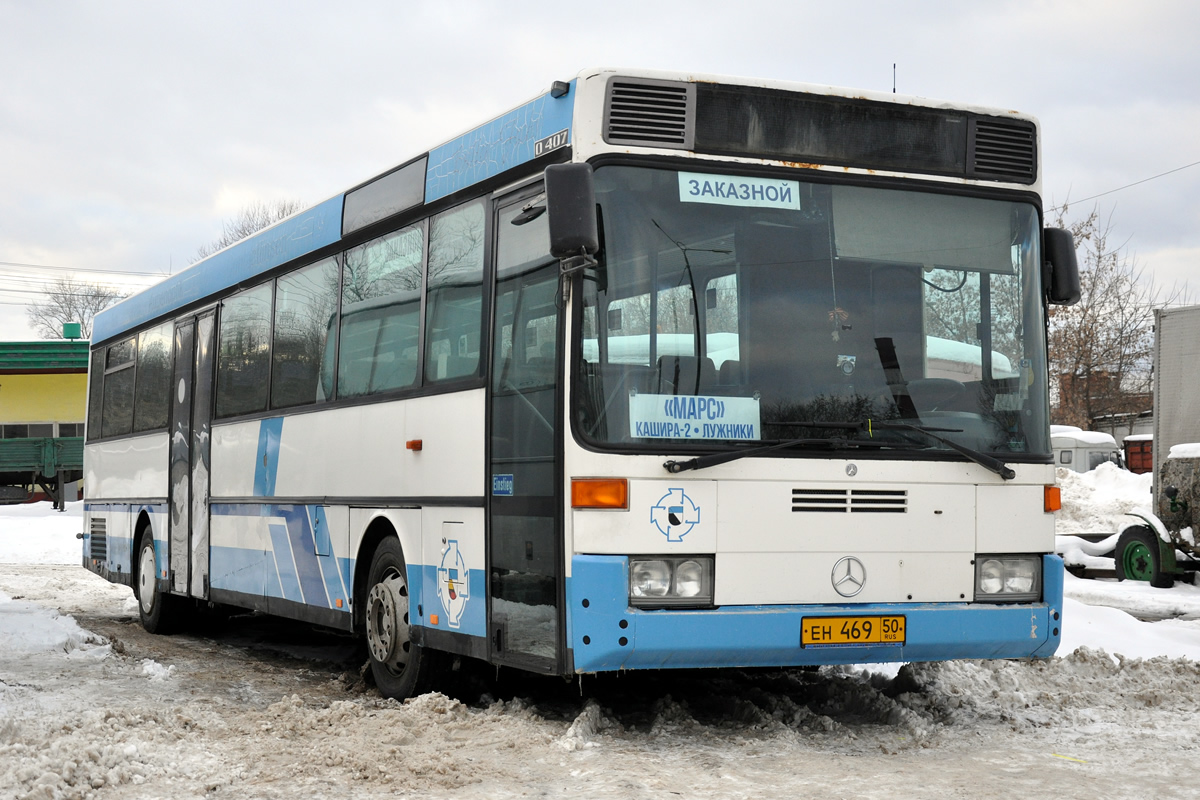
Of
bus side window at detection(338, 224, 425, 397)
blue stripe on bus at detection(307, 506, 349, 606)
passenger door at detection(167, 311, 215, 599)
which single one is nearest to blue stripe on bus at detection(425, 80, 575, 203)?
bus side window at detection(338, 224, 425, 397)

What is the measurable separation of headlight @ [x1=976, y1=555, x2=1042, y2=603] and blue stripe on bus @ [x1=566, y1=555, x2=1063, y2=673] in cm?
7

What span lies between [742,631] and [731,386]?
3.82ft

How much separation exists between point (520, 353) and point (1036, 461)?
107 inches

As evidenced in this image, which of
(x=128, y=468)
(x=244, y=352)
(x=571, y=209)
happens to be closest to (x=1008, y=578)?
(x=571, y=209)

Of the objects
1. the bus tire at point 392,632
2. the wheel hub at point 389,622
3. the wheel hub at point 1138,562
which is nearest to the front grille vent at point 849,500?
the bus tire at point 392,632

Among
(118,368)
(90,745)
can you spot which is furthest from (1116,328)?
(90,745)

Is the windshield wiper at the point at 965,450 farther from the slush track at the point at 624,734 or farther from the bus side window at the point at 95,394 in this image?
the bus side window at the point at 95,394

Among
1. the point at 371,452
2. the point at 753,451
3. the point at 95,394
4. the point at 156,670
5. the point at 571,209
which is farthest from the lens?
the point at 95,394

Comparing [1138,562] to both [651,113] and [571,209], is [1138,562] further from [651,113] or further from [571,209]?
[571,209]

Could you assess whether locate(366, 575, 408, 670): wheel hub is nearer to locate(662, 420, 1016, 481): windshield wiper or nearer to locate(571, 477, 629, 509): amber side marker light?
locate(571, 477, 629, 509): amber side marker light

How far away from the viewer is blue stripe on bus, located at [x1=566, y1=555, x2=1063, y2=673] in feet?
21.5

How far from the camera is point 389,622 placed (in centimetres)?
861

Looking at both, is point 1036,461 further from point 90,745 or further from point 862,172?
point 90,745

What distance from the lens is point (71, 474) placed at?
39875mm
